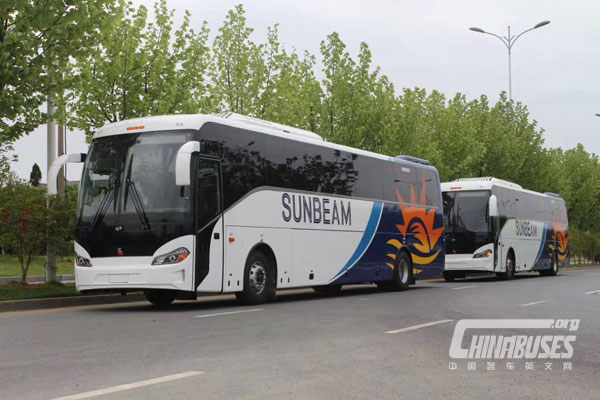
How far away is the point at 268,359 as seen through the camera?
27.0 ft

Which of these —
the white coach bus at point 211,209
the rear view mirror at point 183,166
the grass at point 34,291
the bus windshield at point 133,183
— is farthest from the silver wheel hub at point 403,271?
the rear view mirror at point 183,166

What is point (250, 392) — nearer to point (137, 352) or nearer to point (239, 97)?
point (137, 352)

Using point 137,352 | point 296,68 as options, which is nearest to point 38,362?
point 137,352

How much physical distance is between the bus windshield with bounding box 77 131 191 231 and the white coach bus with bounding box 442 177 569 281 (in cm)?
1758

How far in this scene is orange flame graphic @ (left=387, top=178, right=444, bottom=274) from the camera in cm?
2275

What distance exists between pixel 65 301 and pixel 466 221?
17.3 meters

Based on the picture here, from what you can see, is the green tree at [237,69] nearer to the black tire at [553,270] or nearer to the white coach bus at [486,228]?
the white coach bus at [486,228]

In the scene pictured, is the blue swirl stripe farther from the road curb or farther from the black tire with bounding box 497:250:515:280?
the black tire with bounding box 497:250:515:280

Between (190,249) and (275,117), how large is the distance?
14.4 metres

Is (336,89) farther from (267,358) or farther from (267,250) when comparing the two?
(267,358)

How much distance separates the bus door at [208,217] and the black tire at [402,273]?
8.37m

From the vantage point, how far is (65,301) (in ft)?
55.2

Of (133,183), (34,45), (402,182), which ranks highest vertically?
(34,45)

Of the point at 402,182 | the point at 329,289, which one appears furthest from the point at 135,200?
the point at 402,182
